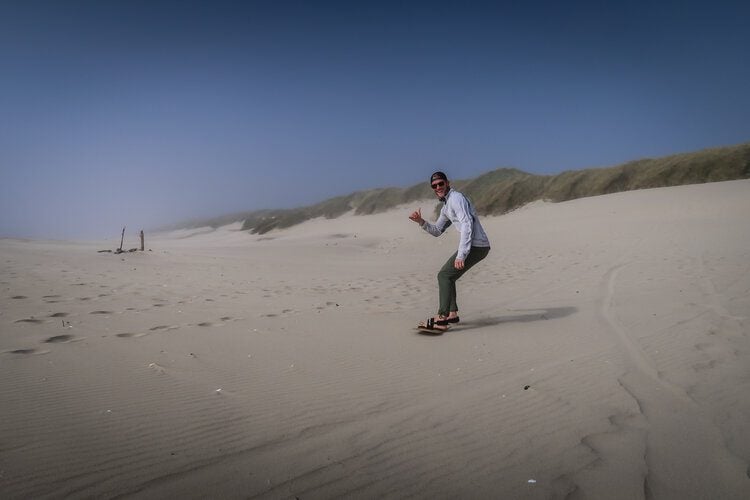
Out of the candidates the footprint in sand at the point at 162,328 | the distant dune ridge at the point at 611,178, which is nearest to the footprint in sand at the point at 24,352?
the footprint in sand at the point at 162,328

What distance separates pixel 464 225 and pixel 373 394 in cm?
279

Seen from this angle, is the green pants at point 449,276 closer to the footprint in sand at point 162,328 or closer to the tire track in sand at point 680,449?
the tire track in sand at point 680,449

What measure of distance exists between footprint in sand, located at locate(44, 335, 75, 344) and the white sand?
4 cm

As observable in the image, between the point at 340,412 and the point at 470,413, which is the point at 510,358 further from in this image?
the point at 340,412

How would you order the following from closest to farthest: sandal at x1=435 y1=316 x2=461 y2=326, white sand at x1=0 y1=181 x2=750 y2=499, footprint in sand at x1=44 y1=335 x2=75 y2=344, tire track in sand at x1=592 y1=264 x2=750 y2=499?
tire track in sand at x1=592 y1=264 x2=750 y2=499 → white sand at x1=0 y1=181 x2=750 y2=499 → footprint in sand at x1=44 y1=335 x2=75 y2=344 → sandal at x1=435 y1=316 x2=461 y2=326

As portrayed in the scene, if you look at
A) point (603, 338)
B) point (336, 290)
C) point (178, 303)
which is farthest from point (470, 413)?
point (336, 290)

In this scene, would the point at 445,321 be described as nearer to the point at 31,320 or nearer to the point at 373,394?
the point at 373,394

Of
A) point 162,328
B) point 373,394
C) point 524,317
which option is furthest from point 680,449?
point 162,328

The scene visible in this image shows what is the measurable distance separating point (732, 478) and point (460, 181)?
5016 cm

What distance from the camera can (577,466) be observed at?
2229 millimetres

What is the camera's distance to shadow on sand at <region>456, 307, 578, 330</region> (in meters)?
6.02

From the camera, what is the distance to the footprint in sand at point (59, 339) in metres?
4.52

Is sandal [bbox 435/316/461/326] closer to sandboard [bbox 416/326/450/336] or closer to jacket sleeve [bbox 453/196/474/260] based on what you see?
sandboard [bbox 416/326/450/336]

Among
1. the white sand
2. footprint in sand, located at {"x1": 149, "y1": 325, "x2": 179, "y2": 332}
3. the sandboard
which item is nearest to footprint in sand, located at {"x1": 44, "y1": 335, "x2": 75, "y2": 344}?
the white sand
